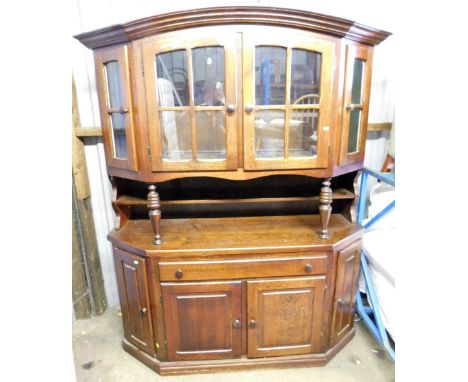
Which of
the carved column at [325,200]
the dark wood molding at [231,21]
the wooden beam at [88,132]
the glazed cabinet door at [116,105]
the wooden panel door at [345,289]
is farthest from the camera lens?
the wooden beam at [88,132]

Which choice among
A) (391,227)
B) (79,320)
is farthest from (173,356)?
(391,227)

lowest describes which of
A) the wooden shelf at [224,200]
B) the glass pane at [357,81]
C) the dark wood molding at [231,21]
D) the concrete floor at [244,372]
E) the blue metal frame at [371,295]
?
the concrete floor at [244,372]

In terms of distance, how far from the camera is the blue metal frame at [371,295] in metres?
1.46

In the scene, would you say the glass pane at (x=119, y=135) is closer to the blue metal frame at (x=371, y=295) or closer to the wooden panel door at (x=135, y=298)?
the wooden panel door at (x=135, y=298)

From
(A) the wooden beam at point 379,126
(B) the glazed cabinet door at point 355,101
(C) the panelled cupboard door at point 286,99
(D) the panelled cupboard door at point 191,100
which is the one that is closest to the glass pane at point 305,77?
(C) the panelled cupboard door at point 286,99

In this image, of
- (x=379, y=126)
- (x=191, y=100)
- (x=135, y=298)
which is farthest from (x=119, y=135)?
(x=379, y=126)

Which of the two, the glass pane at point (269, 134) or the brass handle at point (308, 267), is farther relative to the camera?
the brass handle at point (308, 267)

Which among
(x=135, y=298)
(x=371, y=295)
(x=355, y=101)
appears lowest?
(x=371, y=295)

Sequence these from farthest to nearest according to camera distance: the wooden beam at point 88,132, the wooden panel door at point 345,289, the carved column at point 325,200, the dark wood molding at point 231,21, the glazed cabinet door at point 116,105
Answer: the wooden beam at point 88,132 < the wooden panel door at point 345,289 < the carved column at point 325,200 < the glazed cabinet door at point 116,105 < the dark wood molding at point 231,21

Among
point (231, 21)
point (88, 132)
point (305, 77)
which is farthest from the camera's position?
point (88, 132)

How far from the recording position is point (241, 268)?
4.32 ft

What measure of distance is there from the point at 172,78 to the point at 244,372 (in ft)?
4.75

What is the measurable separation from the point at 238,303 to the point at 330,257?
0.49 meters

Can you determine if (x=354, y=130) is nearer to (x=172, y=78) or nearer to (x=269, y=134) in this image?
(x=269, y=134)
